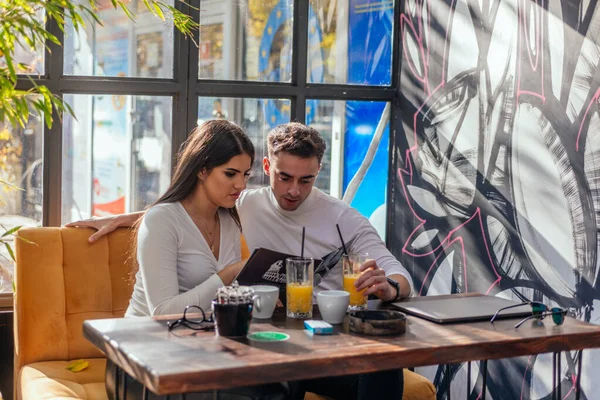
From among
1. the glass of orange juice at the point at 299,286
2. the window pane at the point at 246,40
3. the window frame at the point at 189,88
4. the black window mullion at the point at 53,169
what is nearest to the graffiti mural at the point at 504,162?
the window frame at the point at 189,88

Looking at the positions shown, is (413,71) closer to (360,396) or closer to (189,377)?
(360,396)

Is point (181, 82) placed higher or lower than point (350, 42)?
lower

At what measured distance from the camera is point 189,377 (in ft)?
5.12

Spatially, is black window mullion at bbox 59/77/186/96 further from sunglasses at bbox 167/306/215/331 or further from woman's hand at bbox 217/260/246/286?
Result: sunglasses at bbox 167/306/215/331

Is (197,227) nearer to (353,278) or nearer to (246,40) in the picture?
(353,278)

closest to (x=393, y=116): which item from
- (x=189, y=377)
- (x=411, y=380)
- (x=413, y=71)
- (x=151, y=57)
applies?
(x=413, y=71)

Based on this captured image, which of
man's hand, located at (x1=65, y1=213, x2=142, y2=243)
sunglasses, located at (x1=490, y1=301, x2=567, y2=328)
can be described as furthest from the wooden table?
man's hand, located at (x1=65, y1=213, x2=142, y2=243)

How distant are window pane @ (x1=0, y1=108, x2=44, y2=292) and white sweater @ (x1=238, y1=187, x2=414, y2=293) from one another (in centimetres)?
90

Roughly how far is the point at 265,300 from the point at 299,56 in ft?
5.71

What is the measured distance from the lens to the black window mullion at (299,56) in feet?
11.6

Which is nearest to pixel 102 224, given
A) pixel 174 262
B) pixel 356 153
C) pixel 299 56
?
pixel 174 262

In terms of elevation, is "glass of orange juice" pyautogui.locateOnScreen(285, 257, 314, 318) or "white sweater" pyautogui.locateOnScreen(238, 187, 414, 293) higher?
"white sweater" pyautogui.locateOnScreen(238, 187, 414, 293)

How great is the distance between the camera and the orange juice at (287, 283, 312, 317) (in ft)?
6.90

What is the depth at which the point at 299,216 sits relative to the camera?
275 cm
